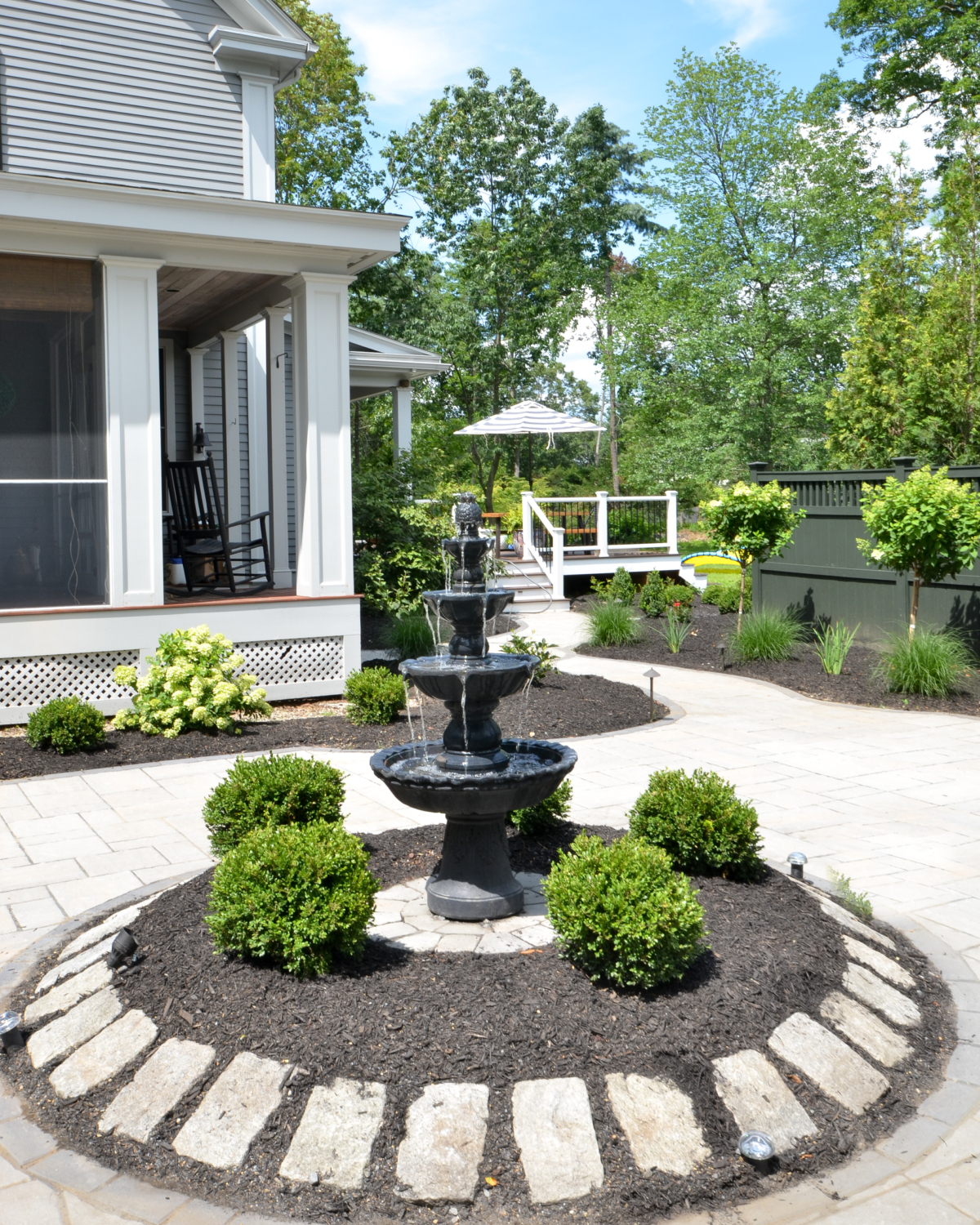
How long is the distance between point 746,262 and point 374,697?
75.0 ft

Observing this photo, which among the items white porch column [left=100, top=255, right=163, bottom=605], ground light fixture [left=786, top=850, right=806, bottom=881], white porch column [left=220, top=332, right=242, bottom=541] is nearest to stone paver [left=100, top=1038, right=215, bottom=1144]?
ground light fixture [left=786, top=850, right=806, bottom=881]

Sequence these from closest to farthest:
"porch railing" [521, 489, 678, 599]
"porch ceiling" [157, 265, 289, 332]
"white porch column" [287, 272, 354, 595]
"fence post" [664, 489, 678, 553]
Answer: "white porch column" [287, 272, 354, 595] < "porch ceiling" [157, 265, 289, 332] < "porch railing" [521, 489, 678, 599] < "fence post" [664, 489, 678, 553]

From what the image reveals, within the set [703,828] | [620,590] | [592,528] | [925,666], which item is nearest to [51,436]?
[703,828]

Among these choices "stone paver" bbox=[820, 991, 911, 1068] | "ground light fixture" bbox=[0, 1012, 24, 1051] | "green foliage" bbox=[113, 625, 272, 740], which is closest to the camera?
"stone paver" bbox=[820, 991, 911, 1068]

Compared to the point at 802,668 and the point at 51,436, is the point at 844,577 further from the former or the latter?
the point at 51,436

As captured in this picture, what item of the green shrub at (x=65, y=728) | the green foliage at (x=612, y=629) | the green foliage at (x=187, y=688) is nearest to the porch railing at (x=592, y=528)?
the green foliage at (x=612, y=629)

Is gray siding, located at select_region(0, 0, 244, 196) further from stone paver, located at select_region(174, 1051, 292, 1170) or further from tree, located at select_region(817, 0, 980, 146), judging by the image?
tree, located at select_region(817, 0, 980, 146)

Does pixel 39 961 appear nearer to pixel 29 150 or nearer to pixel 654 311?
pixel 29 150

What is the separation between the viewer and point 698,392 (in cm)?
2650

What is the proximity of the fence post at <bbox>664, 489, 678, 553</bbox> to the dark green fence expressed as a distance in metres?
5.37

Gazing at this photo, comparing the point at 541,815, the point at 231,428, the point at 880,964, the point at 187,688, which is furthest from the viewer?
the point at 231,428

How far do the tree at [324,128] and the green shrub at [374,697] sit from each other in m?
18.3

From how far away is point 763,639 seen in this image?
1173 cm

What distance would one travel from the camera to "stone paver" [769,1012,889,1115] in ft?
10.3
